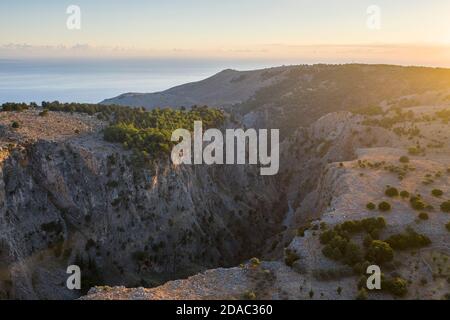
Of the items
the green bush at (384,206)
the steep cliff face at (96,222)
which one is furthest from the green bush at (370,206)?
the steep cliff face at (96,222)

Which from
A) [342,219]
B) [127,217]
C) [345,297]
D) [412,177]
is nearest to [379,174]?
[412,177]

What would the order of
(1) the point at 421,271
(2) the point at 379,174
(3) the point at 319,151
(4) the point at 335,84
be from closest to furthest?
(1) the point at 421,271, (2) the point at 379,174, (3) the point at 319,151, (4) the point at 335,84

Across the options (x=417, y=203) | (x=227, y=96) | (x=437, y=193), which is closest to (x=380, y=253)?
(x=417, y=203)

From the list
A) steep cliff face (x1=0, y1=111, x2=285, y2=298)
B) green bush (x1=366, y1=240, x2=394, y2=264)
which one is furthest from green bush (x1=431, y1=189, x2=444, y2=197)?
steep cliff face (x1=0, y1=111, x2=285, y2=298)

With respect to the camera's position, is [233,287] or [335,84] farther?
[335,84]

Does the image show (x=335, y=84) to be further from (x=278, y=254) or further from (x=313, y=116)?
(x=278, y=254)

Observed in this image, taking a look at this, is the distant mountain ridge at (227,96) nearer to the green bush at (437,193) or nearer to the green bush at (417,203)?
the green bush at (437,193)

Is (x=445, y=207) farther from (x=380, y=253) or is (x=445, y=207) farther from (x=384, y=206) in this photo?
(x=380, y=253)
